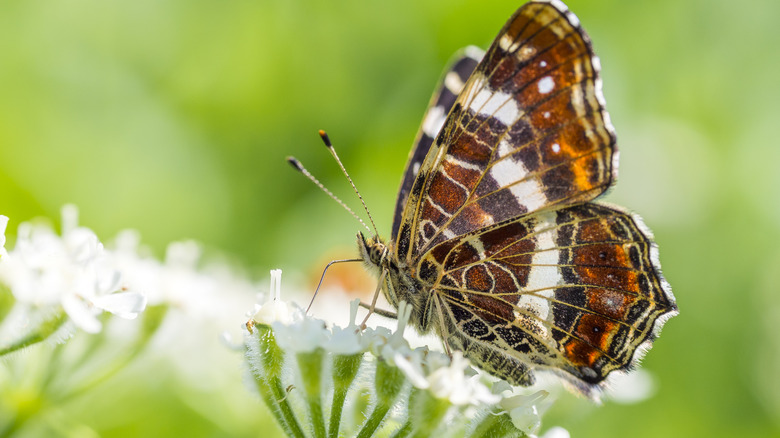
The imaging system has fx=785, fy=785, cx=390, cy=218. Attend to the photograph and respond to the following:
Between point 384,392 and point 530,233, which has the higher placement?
point 530,233

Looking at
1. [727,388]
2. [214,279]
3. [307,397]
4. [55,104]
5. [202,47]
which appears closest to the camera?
[307,397]

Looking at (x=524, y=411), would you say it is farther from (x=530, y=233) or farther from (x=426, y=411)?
(x=530, y=233)

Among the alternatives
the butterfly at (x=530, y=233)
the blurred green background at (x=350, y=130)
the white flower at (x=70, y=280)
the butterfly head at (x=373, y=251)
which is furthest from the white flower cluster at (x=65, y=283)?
the blurred green background at (x=350, y=130)

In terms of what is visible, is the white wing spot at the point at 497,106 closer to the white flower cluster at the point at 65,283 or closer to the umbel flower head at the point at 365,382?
the umbel flower head at the point at 365,382

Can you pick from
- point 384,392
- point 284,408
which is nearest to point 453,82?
point 384,392

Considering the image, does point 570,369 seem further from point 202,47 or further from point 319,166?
point 202,47

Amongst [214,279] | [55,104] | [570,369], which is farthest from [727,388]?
[55,104]

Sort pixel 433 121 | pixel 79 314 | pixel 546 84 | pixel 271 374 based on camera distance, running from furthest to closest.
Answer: pixel 433 121
pixel 546 84
pixel 271 374
pixel 79 314
